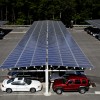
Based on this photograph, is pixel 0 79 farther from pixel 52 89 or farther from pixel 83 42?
pixel 83 42

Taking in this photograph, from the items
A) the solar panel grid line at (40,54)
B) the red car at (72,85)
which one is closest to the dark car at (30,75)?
the solar panel grid line at (40,54)

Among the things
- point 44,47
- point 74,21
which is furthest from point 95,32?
point 44,47

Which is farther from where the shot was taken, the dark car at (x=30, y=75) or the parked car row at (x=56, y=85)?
the dark car at (x=30, y=75)

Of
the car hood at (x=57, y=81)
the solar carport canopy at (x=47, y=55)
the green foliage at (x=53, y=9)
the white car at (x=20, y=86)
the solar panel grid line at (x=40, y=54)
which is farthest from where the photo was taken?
the green foliage at (x=53, y=9)

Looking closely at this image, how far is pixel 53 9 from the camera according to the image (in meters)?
77.6

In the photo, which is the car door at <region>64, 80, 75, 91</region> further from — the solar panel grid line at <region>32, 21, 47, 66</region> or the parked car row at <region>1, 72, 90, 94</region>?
the solar panel grid line at <region>32, 21, 47, 66</region>

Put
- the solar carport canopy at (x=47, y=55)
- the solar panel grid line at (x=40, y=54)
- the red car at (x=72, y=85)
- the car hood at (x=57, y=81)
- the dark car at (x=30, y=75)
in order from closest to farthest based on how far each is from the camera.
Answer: the red car at (x=72, y=85) → the solar carport canopy at (x=47, y=55) → the solar panel grid line at (x=40, y=54) → the car hood at (x=57, y=81) → the dark car at (x=30, y=75)

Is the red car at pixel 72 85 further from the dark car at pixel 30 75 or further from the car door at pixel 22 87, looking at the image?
the dark car at pixel 30 75

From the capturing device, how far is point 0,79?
101 feet

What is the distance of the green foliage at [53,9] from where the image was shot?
255 ft

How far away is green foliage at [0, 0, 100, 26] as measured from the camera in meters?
77.6

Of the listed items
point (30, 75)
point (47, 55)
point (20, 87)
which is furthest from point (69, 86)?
point (30, 75)

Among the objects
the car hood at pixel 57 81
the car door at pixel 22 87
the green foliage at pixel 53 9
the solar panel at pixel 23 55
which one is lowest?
the car door at pixel 22 87

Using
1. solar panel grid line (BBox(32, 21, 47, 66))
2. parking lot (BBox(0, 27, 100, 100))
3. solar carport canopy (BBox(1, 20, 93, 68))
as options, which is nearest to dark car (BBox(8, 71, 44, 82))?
parking lot (BBox(0, 27, 100, 100))
